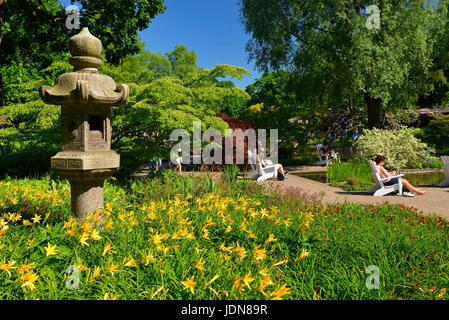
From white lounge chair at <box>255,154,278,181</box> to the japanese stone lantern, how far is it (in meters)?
7.62

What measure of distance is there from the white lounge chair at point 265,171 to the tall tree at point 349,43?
550 cm

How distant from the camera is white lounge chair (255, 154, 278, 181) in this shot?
11510mm

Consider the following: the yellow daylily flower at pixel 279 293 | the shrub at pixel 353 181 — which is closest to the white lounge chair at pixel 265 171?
the shrub at pixel 353 181

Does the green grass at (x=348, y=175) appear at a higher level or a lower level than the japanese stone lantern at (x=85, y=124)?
lower

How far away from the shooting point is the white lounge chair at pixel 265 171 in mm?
11510

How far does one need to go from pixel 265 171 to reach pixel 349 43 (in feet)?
24.4

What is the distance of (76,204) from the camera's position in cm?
435

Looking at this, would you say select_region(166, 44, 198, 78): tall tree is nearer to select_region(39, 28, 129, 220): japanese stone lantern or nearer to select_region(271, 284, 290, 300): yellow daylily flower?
select_region(39, 28, 129, 220): japanese stone lantern

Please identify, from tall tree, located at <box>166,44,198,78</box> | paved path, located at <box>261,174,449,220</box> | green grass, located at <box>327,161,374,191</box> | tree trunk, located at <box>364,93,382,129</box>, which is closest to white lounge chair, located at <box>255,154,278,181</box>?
paved path, located at <box>261,174,449,220</box>

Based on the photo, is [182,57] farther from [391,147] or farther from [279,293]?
[279,293]

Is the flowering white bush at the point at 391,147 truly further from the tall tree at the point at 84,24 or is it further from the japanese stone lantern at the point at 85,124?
the japanese stone lantern at the point at 85,124

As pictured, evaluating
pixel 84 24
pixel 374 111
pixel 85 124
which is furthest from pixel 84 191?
pixel 374 111
